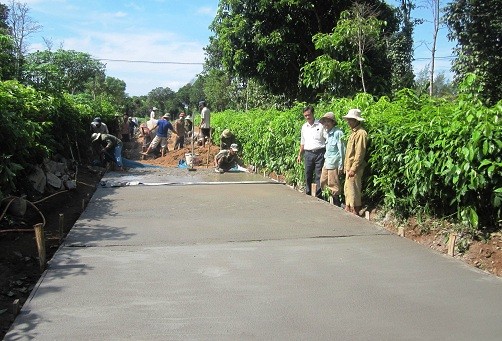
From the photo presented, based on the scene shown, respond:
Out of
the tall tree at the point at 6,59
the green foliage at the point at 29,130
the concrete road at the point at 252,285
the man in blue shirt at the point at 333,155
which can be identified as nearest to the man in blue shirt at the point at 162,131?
the green foliage at the point at 29,130

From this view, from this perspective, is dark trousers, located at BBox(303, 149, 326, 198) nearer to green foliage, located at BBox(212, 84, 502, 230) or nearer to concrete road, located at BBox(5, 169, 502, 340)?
green foliage, located at BBox(212, 84, 502, 230)

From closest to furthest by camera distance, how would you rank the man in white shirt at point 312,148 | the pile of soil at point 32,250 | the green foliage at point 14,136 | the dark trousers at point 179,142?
the pile of soil at point 32,250 < the green foliage at point 14,136 < the man in white shirt at point 312,148 < the dark trousers at point 179,142

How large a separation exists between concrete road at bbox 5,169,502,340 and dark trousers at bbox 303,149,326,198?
1.89 m

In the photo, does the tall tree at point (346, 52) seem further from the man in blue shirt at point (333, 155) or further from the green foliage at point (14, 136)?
the green foliage at point (14, 136)

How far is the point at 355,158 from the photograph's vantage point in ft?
22.5

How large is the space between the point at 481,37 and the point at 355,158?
13.7 m

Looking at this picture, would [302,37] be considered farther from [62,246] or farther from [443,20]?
[62,246]

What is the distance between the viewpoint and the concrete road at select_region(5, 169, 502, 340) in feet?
10.6

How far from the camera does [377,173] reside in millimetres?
6863

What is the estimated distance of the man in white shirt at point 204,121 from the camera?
17741mm

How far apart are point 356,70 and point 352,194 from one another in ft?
25.8

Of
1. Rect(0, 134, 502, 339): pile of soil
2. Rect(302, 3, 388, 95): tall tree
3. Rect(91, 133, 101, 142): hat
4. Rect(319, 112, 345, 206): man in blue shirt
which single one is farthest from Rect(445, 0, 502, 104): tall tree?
Rect(0, 134, 502, 339): pile of soil

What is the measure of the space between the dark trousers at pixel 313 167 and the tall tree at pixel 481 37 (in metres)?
10.7

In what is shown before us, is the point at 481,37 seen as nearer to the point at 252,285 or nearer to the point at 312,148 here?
the point at 312,148
